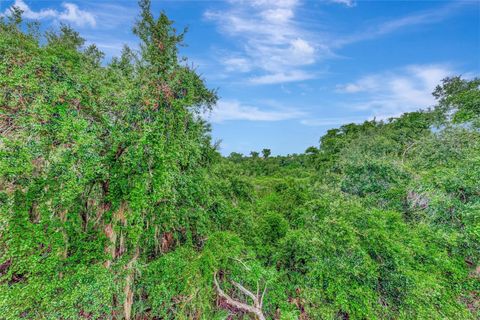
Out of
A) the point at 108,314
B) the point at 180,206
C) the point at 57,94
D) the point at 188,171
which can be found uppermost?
the point at 57,94

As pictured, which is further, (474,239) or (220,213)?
(220,213)

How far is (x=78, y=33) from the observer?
16.0 m

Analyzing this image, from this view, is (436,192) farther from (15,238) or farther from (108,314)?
(15,238)

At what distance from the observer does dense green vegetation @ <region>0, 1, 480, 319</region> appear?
4.67m

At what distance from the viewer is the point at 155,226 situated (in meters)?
6.45

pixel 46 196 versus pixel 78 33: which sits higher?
pixel 78 33

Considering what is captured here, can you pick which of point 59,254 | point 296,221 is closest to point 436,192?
point 296,221

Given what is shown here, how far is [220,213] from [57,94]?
597 centimetres

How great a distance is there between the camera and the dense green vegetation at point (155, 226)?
184 inches

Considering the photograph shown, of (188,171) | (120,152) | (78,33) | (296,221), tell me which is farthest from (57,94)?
(78,33)

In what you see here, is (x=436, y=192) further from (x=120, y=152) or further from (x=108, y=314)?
(x=108, y=314)

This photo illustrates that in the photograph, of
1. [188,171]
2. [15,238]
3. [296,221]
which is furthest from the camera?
[296,221]

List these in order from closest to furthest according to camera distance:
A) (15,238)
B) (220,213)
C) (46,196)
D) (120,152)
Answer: (15,238) → (46,196) → (120,152) → (220,213)

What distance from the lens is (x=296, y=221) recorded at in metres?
9.88
